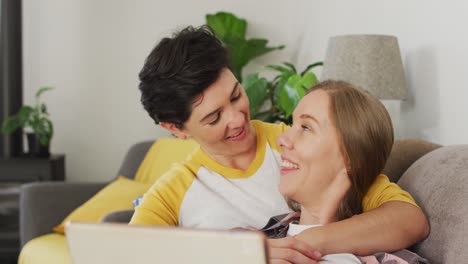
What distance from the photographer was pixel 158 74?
1.60 meters

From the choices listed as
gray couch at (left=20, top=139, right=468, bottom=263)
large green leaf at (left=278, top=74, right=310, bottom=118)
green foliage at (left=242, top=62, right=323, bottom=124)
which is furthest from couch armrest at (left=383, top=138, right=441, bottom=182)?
large green leaf at (left=278, top=74, right=310, bottom=118)

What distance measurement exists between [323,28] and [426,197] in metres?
2.75

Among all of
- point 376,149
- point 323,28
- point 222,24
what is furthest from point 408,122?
point 222,24

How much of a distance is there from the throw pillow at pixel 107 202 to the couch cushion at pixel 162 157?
0.17 m

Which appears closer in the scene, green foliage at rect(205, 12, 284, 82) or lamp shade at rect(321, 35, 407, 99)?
lamp shade at rect(321, 35, 407, 99)

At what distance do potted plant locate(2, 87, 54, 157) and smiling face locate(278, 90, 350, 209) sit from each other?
3377 millimetres

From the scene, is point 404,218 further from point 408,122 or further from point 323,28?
point 323,28

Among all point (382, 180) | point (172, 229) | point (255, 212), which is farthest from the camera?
point (255, 212)

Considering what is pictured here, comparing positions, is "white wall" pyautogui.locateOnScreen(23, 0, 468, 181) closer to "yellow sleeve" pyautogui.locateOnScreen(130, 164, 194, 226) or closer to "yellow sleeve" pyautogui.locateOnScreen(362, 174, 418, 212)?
"yellow sleeve" pyautogui.locateOnScreen(130, 164, 194, 226)

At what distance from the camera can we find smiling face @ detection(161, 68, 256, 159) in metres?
1.61

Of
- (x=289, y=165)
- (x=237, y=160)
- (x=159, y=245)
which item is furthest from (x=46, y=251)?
(x=159, y=245)

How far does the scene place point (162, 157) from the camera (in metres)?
3.66

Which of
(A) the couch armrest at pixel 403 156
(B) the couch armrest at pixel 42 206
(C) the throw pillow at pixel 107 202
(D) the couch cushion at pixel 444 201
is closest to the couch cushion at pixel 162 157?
(C) the throw pillow at pixel 107 202

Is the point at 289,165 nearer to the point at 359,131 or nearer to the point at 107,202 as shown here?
the point at 359,131
